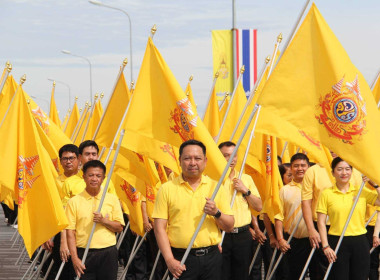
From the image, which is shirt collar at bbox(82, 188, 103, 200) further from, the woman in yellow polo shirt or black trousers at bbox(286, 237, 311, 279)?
black trousers at bbox(286, 237, 311, 279)

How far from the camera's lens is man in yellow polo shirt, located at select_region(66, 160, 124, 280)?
787 cm

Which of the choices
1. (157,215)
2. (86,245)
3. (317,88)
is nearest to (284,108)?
(317,88)

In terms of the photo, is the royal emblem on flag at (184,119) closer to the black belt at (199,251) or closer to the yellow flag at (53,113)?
the black belt at (199,251)

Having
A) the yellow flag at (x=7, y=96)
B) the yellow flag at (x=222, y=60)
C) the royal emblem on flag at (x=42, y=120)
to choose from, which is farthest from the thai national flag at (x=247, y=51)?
the yellow flag at (x=7, y=96)

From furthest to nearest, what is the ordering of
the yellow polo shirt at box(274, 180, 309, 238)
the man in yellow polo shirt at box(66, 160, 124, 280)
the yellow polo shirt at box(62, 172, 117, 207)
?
1. the yellow polo shirt at box(274, 180, 309, 238)
2. the yellow polo shirt at box(62, 172, 117, 207)
3. the man in yellow polo shirt at box(66, 160, 124, 280)

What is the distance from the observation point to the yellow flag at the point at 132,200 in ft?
37.3

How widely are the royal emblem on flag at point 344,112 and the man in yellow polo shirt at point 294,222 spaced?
2701 millimetres

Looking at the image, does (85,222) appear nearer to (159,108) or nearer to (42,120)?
(159,108)

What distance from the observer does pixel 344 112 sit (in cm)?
691

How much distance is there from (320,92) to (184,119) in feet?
4.57

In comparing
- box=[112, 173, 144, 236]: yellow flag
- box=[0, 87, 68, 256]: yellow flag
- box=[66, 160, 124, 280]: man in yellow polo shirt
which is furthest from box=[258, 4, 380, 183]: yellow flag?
box=[112, 173, 144, 236]: yellow flag

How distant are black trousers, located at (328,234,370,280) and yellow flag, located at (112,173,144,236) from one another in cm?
368

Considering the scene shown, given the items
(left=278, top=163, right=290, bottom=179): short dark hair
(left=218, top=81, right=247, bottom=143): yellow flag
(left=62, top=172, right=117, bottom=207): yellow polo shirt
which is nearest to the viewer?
(left=62, top=172, right=117, bottom=207): yellow polo shirt

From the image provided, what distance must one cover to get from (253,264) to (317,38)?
4.39 m
